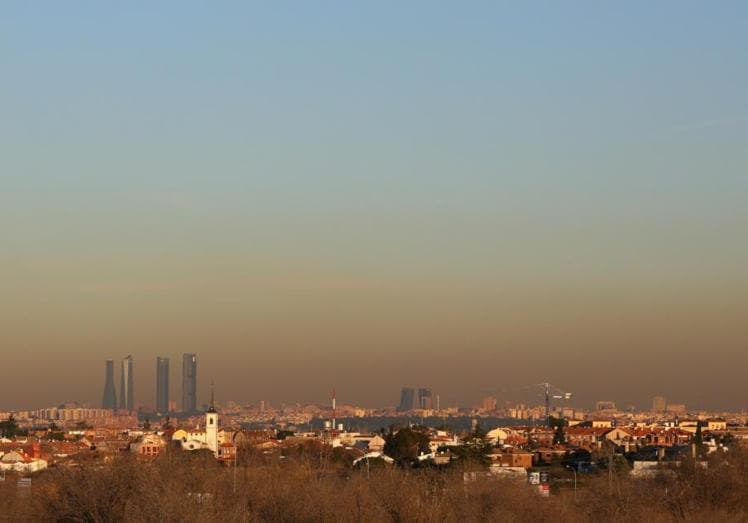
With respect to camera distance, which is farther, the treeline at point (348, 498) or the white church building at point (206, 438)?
the white church building at point (206, 438)

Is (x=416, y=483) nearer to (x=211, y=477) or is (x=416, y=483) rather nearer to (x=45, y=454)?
(x=211, y=477)

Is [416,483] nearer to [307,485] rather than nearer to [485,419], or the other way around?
[307,485]

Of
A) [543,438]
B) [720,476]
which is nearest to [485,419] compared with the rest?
[543,438]

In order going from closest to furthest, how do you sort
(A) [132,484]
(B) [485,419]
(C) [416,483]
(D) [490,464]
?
(A) [132,484], (C) [416,483], (D) [490,464], (B) [485,419]

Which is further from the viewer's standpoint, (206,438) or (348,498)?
(206,438)

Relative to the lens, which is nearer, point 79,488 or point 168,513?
point 168,513

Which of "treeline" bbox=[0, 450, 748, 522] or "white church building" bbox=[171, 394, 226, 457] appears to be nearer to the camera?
"treeline" bbox=[0, 450, 748, 522]

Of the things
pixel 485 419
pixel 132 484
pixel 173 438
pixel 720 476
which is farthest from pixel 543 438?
pixel 485 419

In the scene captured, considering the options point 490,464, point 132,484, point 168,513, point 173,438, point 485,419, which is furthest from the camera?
point 485,419
